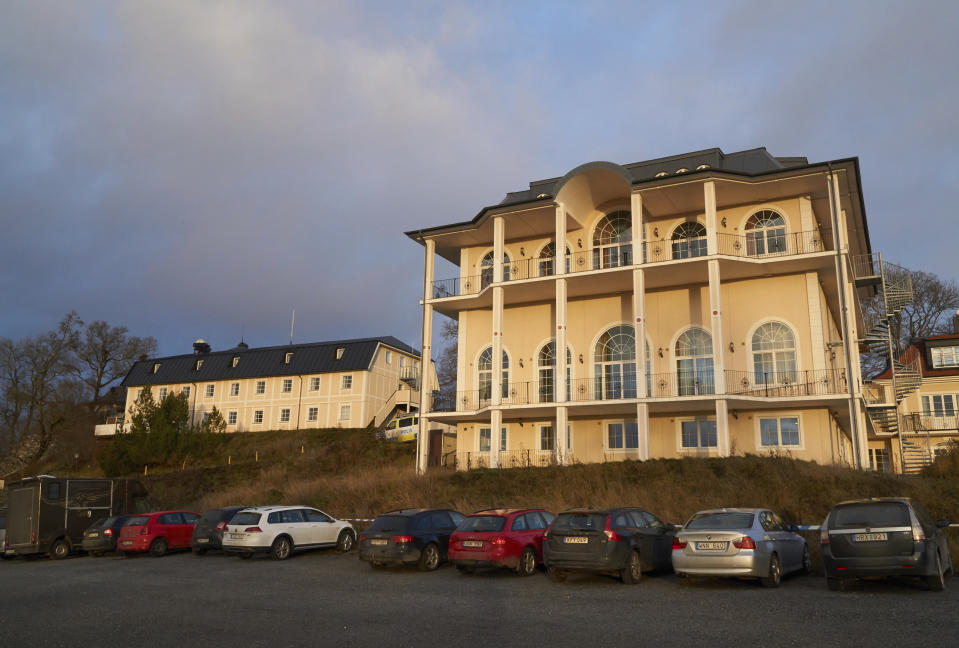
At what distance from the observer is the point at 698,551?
11.5 metres

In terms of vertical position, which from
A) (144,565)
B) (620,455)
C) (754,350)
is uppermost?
(754,350)

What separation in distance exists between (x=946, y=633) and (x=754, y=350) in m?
19.8

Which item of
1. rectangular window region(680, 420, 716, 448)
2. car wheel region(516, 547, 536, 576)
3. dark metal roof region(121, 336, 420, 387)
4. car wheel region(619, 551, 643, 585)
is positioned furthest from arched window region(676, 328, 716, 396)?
dark metal roof region(121, 336, 420, 387)

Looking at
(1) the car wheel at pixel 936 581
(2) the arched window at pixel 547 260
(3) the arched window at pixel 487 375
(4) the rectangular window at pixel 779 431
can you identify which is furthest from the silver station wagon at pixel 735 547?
(2) the arched window at pixel 547 260

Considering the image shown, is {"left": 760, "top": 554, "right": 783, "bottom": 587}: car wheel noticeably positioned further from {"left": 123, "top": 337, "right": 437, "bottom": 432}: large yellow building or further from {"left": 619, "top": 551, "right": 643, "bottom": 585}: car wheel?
{"left": 123, "top": 337, "right": 437, "bottom": 432}: large yellow building

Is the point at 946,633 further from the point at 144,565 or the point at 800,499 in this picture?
the point at 144,565

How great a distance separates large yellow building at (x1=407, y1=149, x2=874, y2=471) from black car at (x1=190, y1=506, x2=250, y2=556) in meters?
10.5

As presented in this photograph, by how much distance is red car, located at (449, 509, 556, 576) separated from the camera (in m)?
13.4

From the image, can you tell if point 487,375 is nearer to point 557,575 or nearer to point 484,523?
point 484,523

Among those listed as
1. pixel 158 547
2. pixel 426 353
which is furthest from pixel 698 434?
pixel 158 547

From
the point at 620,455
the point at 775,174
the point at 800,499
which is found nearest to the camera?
the point at 800,499

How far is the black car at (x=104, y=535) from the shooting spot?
68.4 ft

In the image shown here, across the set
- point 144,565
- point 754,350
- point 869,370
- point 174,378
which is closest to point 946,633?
point 144,565

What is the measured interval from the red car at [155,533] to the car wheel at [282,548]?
462 cm
